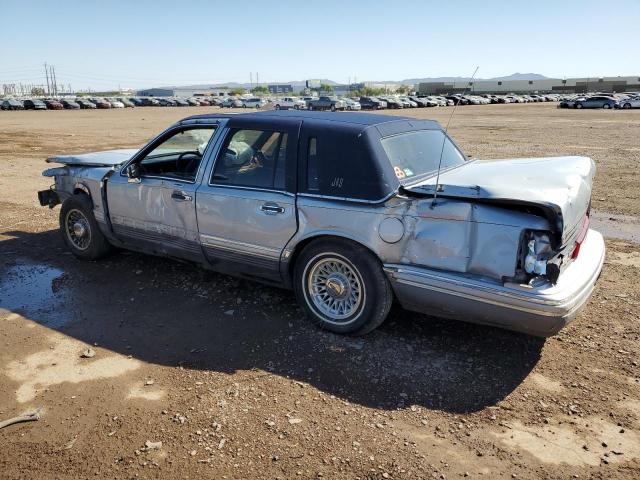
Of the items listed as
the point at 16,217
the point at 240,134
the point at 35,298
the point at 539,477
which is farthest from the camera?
the point at 16,217

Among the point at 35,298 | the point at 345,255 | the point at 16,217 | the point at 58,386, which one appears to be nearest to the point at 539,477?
the point at 345,255

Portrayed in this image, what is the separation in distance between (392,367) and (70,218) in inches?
171

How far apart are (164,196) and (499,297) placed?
10.6 ft

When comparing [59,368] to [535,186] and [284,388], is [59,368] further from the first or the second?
[535,186]

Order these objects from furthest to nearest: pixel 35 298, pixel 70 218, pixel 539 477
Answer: pixel 70 218
pixel 35 298
pixel 539 477

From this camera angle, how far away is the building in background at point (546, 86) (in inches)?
4387

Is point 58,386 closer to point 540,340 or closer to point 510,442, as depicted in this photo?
point 510,442

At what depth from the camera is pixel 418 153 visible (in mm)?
4457

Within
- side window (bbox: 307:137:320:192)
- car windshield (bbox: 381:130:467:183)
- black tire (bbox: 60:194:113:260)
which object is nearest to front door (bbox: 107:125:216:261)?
black tire (bbox: 60:194:113:260)

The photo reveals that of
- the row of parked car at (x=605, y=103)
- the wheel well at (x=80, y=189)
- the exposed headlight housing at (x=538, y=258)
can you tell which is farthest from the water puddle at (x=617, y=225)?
the row of parked car at (x=605, y=103)

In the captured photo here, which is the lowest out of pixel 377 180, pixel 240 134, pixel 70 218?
pixel 70 218

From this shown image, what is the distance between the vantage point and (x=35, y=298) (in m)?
5.16

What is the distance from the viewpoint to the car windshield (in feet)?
13.6

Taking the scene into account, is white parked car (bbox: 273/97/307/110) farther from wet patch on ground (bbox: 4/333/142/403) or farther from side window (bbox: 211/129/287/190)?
wet patch on ground (bbox: 4/333/142/403)
